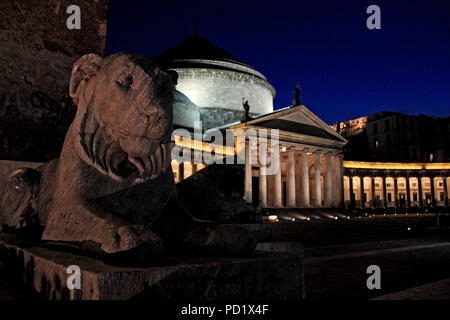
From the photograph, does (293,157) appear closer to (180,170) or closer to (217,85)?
(180,170)

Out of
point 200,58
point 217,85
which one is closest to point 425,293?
point 217,85

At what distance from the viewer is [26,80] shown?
377cm

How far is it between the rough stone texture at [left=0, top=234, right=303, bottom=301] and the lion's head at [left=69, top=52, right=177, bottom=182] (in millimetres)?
592

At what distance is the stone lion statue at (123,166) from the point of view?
1.90m

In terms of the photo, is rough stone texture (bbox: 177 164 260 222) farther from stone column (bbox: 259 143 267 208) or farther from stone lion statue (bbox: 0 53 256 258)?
stone column (bbox: 259 143 267 208)

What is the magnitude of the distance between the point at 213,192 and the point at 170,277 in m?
1.22

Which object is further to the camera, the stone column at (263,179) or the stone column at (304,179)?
the stone column at (304,179)

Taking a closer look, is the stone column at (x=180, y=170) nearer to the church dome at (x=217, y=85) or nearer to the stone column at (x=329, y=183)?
the church dome at (x=217, y=85)

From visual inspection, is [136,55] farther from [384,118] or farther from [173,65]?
[384,118]

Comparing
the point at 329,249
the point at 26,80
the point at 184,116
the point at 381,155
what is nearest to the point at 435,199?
the point at 381,155

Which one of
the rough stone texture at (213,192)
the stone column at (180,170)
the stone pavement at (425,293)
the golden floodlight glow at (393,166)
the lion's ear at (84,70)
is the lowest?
the stone pavement at (425,293)

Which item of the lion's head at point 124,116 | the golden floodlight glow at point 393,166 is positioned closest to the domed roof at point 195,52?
the golden floodlight glow at point 393,166

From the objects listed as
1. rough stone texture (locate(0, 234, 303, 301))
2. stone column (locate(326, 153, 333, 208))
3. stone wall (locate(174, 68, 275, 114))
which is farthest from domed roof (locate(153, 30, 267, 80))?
rough stone texture (locate(0, 234, 303, 301))

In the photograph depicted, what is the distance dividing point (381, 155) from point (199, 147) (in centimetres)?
4557
